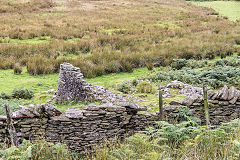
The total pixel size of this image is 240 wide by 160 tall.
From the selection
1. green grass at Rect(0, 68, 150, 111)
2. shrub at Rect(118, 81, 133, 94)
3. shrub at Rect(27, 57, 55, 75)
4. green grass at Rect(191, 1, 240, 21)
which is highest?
green grass at Rect(191, 1, 240, 21)

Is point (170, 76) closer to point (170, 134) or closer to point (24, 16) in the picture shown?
point (170, 134)

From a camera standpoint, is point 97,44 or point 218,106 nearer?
point 218,106

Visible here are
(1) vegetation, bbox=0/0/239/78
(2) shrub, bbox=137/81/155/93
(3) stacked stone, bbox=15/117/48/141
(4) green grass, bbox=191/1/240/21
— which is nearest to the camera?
(3) stacked stone, bbox=15/117/48/141

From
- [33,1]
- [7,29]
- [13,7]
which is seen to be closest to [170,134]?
[7,29]

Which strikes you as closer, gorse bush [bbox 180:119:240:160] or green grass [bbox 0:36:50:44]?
gorse bush [bbox 180:119:240:160]

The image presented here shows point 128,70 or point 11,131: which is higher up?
point 11,131

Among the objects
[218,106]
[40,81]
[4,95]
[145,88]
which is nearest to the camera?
[218,106]

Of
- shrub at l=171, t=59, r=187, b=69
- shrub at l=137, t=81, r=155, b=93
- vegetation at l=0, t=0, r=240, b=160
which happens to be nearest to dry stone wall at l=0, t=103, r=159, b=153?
vegetation at l=0, t=0, r=240, b=160

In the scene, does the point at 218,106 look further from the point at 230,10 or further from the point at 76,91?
the point at 230,10

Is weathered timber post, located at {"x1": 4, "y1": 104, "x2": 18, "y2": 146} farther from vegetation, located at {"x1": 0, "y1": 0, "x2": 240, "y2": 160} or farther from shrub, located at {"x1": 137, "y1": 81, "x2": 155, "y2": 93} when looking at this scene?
shrub, located at {"x1": 137, "y1": 81, "x2": 155, "y2": 93}

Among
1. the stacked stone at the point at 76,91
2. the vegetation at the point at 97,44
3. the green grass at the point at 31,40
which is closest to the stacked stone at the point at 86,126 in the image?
the stacked stone at the point at 76,91

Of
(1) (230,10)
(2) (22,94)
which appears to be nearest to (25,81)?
(2) (22,94)

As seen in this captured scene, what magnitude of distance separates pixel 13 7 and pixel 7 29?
10.9 meters

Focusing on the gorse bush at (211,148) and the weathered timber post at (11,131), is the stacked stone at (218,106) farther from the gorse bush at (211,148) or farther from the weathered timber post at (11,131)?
the weathered timber post at (11,131)
